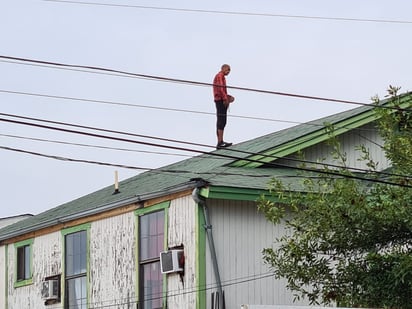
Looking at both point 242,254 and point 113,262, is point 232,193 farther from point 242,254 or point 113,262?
point 113,262

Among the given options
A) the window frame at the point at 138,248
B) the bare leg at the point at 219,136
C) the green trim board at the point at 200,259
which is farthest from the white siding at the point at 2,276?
the green trim board at the point at 200,259

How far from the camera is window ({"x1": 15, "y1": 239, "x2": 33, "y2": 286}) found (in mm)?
24875

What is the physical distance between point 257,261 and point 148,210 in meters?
2.24

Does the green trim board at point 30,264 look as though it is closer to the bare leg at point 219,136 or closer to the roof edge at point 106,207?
the roof edge at point 106,207


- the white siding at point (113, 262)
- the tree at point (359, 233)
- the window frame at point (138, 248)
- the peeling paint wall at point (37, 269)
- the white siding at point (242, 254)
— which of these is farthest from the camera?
the peeling paint wall at point (37, 269)

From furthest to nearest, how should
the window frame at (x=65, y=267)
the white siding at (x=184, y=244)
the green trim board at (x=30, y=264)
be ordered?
the green trim board at (x=30, y=264) → the window frame at (x=65, y=267) → the white siding at (x=184, y=244)

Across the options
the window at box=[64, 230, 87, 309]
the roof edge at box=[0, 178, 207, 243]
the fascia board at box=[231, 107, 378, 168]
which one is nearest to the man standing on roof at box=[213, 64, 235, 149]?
the fascia board at box=[231, 107, 378, 168]

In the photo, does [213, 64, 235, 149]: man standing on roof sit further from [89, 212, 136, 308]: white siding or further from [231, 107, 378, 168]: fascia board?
[89, 212, 136, 308]: white siding

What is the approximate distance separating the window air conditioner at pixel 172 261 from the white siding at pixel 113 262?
146 centimetres

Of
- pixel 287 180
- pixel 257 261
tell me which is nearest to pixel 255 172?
Answer: pixel 287 180

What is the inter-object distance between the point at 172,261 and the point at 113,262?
8.17 ft

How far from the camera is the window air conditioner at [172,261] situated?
64.0ft

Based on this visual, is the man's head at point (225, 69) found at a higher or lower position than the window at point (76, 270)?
higher

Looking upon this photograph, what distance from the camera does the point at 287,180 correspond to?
20.9m
